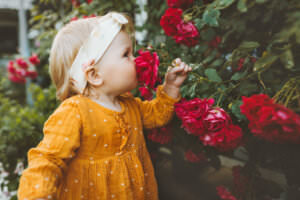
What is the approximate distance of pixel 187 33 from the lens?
41.9 inches

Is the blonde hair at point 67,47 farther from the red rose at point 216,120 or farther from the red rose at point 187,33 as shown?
the red rose at point 216,120

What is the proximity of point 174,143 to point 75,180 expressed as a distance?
585mm

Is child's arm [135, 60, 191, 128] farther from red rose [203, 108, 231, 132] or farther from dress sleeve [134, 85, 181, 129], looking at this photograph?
red rose [203, 108, 231, 132]

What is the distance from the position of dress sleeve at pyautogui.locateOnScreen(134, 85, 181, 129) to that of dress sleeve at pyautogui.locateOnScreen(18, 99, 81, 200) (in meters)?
0.35

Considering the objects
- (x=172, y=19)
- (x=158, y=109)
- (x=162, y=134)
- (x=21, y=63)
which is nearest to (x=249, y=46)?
(x=172, y=19)

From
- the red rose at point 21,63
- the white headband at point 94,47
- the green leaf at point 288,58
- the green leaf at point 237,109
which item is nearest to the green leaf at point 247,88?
the green leaf at point 237,109

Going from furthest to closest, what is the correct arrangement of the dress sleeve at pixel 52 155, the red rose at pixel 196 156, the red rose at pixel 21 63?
1. the red rose at pixel 21 63
2. the red rose at pixel 196 156
3. the dress sleeve at pixel 52 155

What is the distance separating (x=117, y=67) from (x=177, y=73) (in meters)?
0.26

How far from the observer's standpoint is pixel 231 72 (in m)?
1.03

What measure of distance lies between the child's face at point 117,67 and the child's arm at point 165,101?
0.17m

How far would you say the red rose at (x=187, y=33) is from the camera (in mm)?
1059

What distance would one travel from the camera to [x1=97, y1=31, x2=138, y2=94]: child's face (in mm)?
976

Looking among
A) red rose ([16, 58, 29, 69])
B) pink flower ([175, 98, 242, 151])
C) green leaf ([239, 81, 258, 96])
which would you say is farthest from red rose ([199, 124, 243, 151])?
red rose ([16, 58, 29, 69])

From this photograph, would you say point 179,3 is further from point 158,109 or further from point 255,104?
point 255,104
